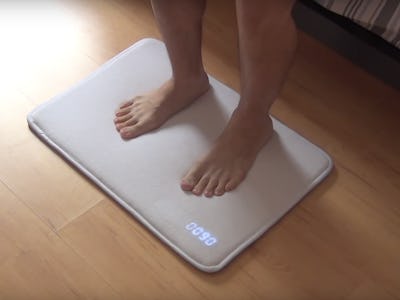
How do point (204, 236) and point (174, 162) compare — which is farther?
point (174, 162)

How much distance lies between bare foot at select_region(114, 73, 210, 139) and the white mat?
0.07ft

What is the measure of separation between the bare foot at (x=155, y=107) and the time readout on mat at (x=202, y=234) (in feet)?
0.88

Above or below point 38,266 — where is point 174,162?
above

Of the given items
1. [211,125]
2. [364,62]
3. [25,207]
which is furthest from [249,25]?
[25,207]

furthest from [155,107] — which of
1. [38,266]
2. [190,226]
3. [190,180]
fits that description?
[38,266]

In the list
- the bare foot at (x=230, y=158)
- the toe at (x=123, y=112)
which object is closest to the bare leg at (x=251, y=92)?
the bare foot at (x=230, y=158)

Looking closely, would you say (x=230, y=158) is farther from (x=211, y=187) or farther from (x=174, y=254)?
(x=174, y=254)

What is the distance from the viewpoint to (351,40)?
4.71 ft

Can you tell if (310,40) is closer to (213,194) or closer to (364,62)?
(364,62)

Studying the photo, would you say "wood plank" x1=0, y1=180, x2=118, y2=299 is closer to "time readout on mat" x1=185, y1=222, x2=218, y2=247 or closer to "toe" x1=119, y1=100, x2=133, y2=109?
"time readout on mat" x1=185, y1=222, x2=218, y2=247

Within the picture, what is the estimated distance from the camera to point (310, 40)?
5.31 ft

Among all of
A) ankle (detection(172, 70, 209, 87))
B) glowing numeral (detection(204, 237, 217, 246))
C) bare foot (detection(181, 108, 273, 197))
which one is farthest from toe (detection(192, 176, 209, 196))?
ankle (detection(172, 70, 209, 87))

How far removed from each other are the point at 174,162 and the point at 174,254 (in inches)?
8.6

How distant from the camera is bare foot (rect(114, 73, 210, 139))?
1.39 metres
